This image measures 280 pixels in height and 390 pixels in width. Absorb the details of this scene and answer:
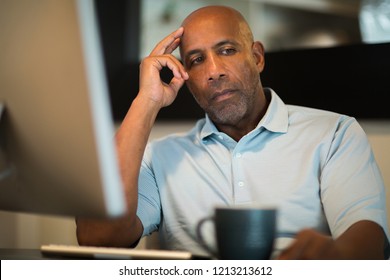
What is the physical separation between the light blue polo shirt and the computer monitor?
16.5 inches

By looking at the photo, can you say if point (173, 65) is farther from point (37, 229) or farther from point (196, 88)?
point (37, 229)

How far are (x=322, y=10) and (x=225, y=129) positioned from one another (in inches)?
14.7

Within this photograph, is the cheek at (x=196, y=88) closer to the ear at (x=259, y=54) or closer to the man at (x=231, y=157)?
the man at (x=231, y=157)

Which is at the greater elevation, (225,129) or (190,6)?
(190,6)

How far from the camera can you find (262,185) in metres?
0.95

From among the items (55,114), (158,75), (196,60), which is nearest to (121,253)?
(55,114)

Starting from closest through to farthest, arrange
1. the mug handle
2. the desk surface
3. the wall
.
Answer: the mug handle < the desk surface < the wall

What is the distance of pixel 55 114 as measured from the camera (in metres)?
0.48

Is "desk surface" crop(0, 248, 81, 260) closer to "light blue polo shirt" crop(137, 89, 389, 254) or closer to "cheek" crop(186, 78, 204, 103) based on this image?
"light blue polo shirt" crop(137, 89, 389, 254)

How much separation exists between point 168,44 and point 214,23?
120mm

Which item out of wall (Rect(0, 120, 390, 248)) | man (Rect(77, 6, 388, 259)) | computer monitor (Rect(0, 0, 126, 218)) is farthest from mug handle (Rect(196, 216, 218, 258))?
wall (Rect(0, 120, 390, 248))

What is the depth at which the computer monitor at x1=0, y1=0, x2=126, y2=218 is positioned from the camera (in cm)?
43
